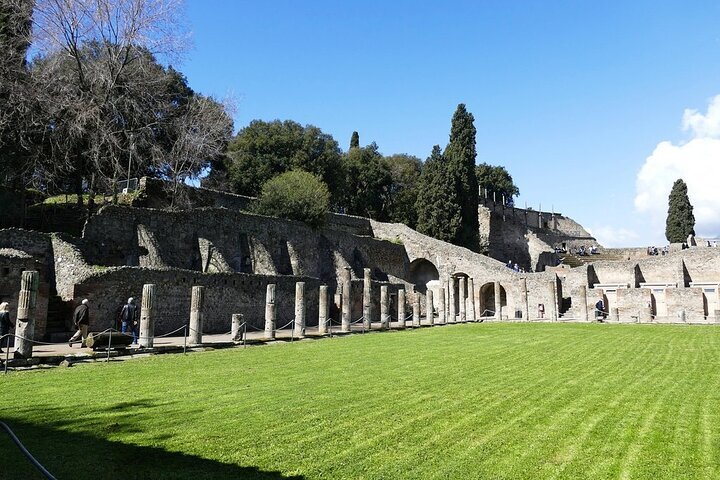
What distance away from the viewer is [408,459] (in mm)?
5512

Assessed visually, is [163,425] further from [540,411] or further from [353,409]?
[540,411]

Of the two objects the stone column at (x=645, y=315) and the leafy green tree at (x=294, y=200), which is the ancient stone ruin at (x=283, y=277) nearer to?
the stone column at (x=645, y=315)

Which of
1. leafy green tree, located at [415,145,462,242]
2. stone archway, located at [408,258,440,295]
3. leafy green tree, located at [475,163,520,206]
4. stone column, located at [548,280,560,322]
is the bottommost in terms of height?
stone column, located at [548,280,560,322]

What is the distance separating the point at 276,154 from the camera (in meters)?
43.9

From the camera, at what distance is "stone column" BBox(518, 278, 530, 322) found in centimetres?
3639

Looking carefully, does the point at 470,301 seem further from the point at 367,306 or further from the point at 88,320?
the point at 88,320

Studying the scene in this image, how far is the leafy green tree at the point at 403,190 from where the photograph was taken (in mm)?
55469

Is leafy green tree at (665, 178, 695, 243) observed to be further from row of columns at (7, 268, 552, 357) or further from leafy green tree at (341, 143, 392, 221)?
leafy green tree at (341, 143, 392, 221)

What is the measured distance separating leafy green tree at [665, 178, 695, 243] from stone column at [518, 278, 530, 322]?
26.8m

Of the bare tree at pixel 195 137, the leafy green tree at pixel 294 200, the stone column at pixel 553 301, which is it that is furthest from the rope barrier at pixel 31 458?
the stone column at pixel 553 301

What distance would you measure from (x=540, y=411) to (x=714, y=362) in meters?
7.15

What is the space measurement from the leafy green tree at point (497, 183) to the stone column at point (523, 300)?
3860 cm

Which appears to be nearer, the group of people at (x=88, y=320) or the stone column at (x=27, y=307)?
the stone column at (x=27, y=307)

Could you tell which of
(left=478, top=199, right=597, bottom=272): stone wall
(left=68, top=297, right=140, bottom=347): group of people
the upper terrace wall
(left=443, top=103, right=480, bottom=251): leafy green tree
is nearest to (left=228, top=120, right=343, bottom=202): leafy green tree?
the upper terrace wall
